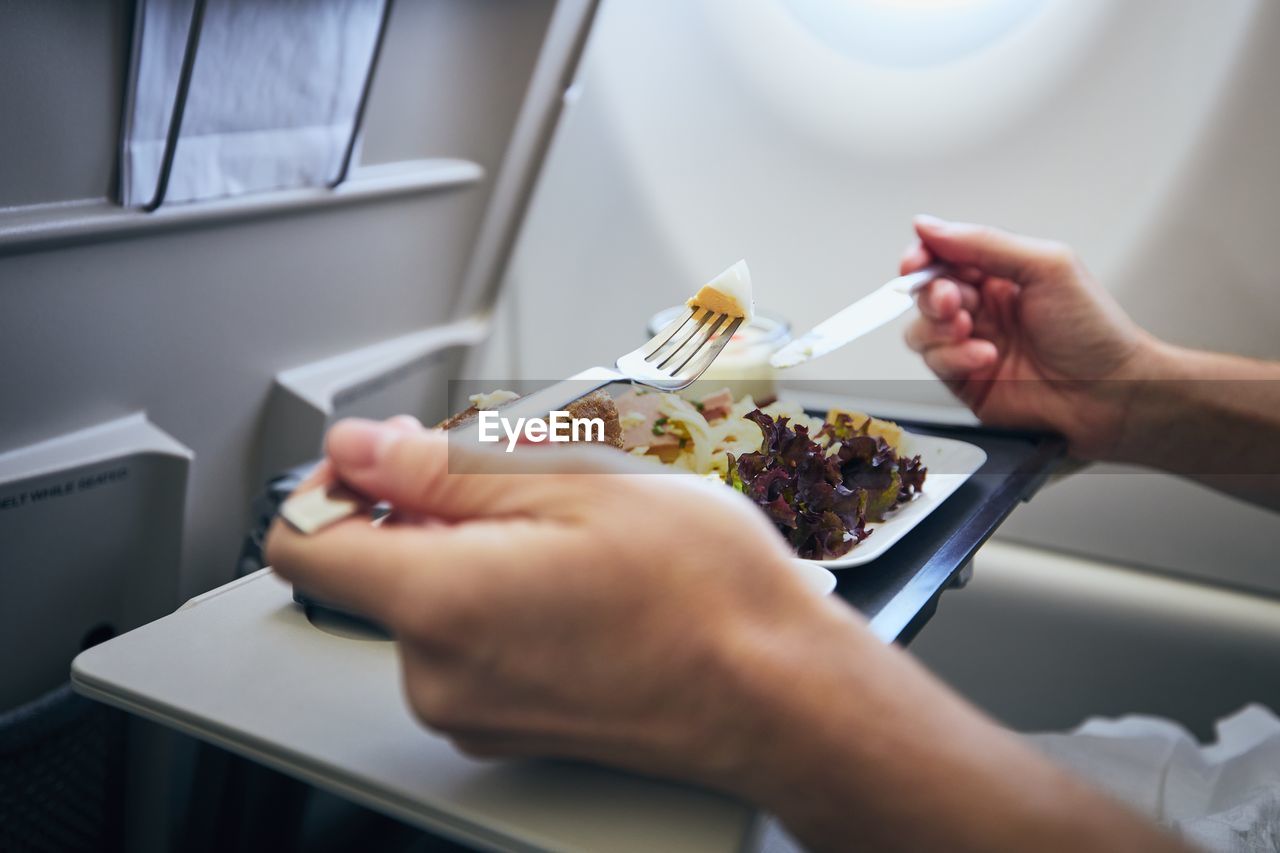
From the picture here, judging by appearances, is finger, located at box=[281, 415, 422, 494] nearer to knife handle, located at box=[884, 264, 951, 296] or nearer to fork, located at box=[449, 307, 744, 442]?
fork, located at box=[449, 307, 744, 442]

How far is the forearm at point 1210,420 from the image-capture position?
1060 millimetres

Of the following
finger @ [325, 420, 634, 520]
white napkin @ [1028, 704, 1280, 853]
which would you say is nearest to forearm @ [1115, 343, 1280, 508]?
white napkin @ [1028, 704, 1280, 853]

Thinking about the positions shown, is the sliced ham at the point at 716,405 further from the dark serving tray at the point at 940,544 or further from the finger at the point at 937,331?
the finger at the point at 937,331

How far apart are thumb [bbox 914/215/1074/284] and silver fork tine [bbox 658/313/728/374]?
420mm

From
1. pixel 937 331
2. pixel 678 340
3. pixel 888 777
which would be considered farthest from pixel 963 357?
pixel 888 777

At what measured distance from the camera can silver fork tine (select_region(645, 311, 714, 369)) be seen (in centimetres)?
75

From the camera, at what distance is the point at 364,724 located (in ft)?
1.70

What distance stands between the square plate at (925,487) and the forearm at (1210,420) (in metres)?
0.29

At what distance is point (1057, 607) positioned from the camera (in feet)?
4.27

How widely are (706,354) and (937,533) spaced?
23 centimetres

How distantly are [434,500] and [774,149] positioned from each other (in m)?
1.06

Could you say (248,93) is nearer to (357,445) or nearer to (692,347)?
(692,347)

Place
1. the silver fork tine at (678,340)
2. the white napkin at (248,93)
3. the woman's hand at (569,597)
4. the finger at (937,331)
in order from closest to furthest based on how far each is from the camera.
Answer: the woman's hand at (569,597), the silver fork tine at (678,340), the white napkin at (248,93), the finger at (937,331)

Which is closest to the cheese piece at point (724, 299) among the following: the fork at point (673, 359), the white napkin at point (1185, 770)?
the fork at point (673, 359)
